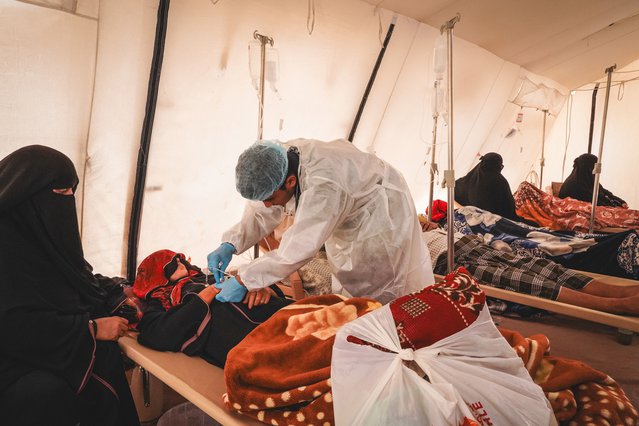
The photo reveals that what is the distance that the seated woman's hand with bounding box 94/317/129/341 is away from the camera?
5.12 ft

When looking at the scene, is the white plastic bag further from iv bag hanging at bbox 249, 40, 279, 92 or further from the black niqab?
iv bag hanging at bbox 249, 40, 279, 92

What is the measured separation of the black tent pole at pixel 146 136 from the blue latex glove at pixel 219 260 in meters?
1.15

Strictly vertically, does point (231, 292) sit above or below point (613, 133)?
below

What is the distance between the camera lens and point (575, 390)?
1175 mm

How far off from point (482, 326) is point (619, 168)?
6556mm

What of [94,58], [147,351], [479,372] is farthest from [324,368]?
[94,58]

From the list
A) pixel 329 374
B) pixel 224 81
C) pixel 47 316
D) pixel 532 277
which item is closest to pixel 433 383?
pixel 329 374

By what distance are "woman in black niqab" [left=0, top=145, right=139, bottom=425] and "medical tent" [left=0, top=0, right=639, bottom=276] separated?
1.02 metres

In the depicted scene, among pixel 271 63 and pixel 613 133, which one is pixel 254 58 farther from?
pixel 613 133

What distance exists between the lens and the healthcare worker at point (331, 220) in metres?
1.58

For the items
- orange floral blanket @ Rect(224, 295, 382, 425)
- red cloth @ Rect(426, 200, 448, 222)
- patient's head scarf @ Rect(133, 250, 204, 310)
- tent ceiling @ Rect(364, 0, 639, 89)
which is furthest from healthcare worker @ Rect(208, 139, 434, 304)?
tent ceiling @ Rect(364, 0, 639, 89)

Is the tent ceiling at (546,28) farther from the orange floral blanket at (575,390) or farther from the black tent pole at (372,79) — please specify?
the orange floral blanket at (575,390)

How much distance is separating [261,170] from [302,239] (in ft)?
1.09

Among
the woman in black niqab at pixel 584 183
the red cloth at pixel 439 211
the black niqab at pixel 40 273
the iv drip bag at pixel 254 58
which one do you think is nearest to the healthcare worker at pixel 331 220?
the black niqab at pixel 40 273
